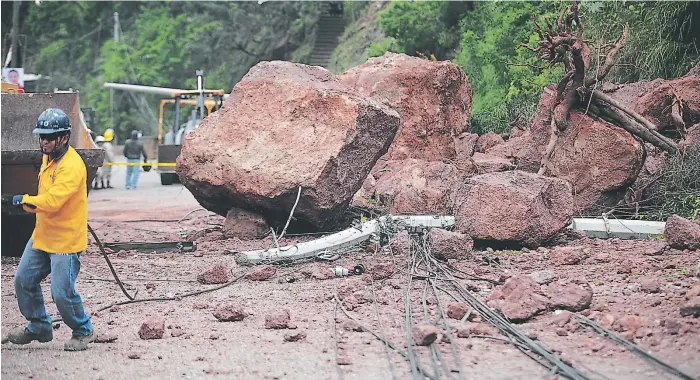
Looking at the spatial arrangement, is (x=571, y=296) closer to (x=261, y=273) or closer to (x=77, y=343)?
(x=261, y=273)

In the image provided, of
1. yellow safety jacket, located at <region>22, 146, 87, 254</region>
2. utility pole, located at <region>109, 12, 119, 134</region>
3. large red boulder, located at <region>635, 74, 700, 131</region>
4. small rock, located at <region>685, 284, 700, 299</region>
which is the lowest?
utility pole, located at <region>109, 12, 119, 134</region>

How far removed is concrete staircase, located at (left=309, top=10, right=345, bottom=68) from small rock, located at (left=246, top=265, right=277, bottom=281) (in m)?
27.7

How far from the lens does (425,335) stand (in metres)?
6.16

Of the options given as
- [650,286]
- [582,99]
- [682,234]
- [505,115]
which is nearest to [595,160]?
[582,99]

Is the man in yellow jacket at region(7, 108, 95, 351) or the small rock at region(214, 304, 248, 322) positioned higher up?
the man in yellow jacket at region(7, 108, 95, 351)

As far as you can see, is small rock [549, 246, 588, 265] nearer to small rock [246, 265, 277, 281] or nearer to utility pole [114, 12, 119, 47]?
small rock [246, 265, 277, 281]

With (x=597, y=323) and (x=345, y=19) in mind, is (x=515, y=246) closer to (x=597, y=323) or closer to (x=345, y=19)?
(x=597, y=323)

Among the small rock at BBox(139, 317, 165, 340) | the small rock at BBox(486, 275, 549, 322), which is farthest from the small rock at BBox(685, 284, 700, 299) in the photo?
the small rock at BBox(139, 317, 165, 340)

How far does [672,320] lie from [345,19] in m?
33.3

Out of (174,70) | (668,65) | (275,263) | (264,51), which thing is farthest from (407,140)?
(174,70)

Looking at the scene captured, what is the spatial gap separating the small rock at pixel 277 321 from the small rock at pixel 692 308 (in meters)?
2.80

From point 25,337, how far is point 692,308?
180 inches

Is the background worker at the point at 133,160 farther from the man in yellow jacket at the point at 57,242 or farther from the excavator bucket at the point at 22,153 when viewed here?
the man in yellow jacket at the point at 57,242

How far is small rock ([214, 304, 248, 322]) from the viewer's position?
7.27m
